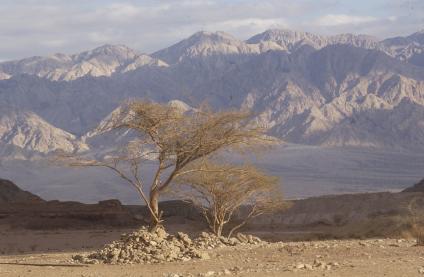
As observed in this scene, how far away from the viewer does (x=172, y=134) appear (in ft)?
Answer: 68.3

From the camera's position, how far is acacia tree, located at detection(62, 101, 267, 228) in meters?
20.8

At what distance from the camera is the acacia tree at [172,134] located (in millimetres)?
20750

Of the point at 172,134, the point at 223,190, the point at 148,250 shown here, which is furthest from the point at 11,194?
the point at 148,250

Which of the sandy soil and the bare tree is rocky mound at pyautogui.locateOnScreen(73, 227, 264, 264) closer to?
the sandy soil

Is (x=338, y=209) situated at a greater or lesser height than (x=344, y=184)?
greater

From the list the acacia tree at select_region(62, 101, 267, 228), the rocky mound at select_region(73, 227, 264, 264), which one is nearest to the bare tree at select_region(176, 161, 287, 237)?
the acacia tree at select_region(62, 101, 267, 228)

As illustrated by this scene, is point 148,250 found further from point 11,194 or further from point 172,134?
point 11,194

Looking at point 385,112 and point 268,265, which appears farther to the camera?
point 385,112

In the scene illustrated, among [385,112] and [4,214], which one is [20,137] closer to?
[385,112]

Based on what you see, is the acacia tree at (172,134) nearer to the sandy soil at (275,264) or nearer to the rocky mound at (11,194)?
the sandy soil at (275,264)

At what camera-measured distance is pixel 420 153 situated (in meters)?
170

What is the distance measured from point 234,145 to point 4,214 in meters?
34.5

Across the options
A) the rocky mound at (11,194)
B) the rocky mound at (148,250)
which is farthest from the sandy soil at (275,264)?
the rocky mound at (11,194)

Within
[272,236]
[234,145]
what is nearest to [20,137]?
[272,236]
